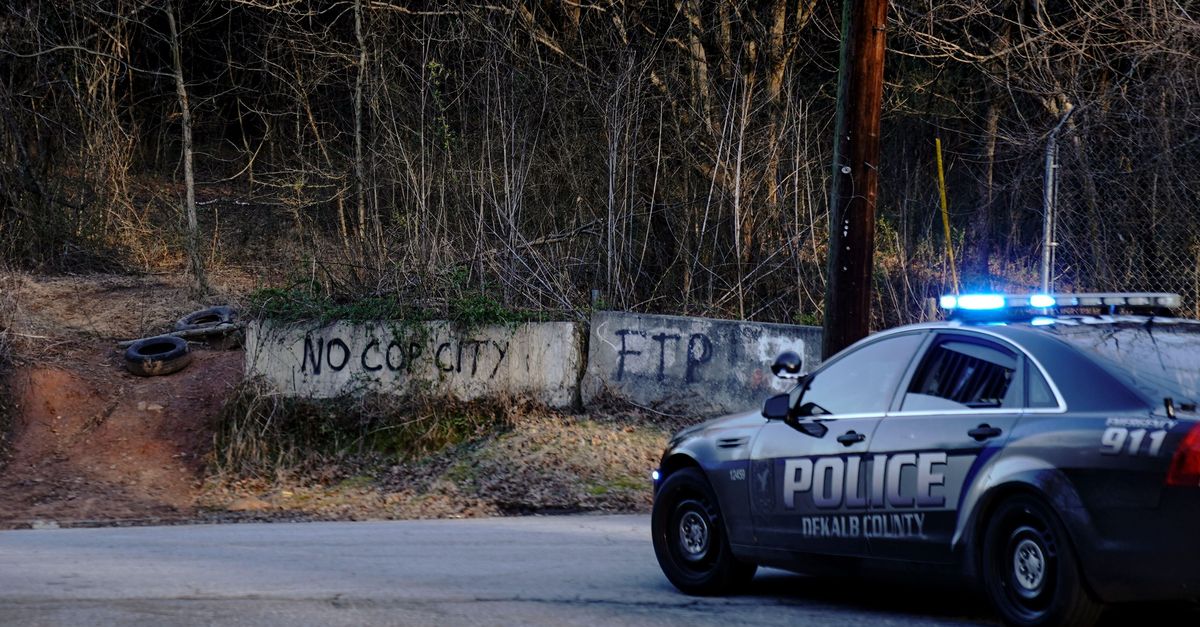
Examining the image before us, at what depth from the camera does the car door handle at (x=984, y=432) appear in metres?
5.79

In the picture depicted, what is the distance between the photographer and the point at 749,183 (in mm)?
18297

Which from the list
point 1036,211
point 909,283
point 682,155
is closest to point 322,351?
point 682,155

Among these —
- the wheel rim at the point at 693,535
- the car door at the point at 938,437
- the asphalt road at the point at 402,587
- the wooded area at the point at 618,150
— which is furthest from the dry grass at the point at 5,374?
the car door at the point at 938,437

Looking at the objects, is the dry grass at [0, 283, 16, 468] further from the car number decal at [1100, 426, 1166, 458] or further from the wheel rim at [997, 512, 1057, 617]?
the car number decal at [1100, 426, 1166, 458]

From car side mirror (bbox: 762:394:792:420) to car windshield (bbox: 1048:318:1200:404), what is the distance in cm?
149

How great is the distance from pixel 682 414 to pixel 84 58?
14.6 metres

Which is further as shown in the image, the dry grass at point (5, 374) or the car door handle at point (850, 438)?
the dry grass at point (5, 374)

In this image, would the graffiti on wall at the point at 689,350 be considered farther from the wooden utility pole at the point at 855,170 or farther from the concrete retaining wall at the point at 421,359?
the wooden utility pole at the point at 855,170

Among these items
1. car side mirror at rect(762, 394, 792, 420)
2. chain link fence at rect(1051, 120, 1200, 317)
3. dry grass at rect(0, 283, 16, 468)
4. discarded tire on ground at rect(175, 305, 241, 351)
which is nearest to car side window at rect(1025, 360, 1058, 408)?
car side mirror at rect(762, 394, 792, 420)

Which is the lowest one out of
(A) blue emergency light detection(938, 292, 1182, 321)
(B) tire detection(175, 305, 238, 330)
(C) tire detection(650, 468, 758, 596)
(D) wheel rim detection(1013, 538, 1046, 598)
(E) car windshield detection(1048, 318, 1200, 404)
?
(C) tire detection(650, 468, 758, 596)

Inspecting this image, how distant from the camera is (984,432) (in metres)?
5.84

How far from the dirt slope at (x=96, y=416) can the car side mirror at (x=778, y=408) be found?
8.41 metres

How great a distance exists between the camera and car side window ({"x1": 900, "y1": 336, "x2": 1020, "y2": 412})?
5.98 meters

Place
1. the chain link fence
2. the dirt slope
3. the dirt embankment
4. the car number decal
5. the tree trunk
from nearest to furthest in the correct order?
the car number decal
the chain link fence
the dirt embankment
the dirt slope
the tree trunk
